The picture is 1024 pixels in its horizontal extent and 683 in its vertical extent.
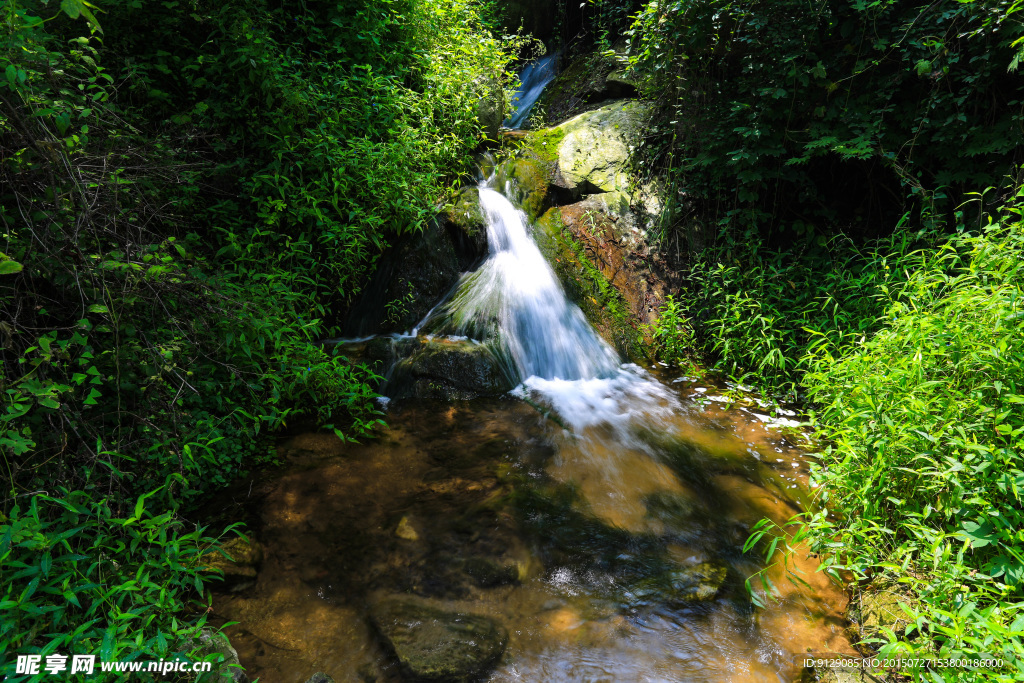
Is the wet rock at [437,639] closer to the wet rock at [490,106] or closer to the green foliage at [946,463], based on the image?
the green foliage at [946,463]

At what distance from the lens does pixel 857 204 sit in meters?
5.67

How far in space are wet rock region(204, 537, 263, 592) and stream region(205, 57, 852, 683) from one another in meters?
0.05

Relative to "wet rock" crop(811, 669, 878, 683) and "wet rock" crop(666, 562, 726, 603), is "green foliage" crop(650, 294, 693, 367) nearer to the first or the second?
"wet rock" crop(666, 562, 726, 603)

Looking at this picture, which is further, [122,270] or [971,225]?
[971,225]

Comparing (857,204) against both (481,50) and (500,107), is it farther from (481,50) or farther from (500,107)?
(481,50)

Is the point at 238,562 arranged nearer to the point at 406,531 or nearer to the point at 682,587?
the point at 406,531

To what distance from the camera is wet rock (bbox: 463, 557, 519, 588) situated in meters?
2.95

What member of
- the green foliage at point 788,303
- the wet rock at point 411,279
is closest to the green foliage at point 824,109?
the green foliage at point 788,303

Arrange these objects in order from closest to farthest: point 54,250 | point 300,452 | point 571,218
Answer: point 54,250 < point 300,452 < point 571,218

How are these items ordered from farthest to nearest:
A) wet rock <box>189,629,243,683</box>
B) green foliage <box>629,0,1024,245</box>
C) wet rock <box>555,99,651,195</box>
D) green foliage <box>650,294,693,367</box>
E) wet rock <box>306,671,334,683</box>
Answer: wet rock <box>555,99,651,195</box>, green foliage <box>650,294,693,367</box>, green foliage <box>629,0,1024,245</box>, wet rock <box>306,671,334,683</box>, wet rock <box>189,629,243,683</box>

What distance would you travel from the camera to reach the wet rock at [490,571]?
9.69ft

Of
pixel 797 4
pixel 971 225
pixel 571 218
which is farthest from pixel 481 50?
pixel 971 225

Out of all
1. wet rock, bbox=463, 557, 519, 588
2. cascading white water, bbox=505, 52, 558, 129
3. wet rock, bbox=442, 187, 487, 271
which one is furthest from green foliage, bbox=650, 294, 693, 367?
cascading white water, bbox=505, 52, 558, 129

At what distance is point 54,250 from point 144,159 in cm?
105
